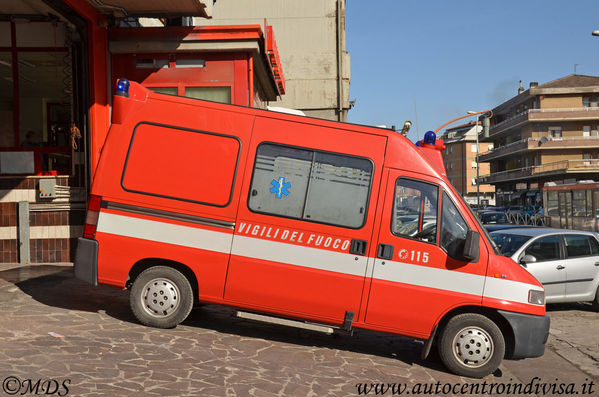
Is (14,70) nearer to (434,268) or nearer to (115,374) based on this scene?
(115,374)

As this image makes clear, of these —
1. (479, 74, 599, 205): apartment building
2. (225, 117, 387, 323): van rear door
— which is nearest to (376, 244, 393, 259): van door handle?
(225, 117, 387, 323): van rear door

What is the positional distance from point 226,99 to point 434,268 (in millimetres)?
7910

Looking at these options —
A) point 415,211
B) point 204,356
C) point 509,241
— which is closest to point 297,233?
point 415,211

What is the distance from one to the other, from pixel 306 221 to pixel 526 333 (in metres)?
2.68

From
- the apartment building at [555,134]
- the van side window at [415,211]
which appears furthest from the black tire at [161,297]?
the apartment building at [555,134]

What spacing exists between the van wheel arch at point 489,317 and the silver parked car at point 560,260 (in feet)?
Answer: 11.6

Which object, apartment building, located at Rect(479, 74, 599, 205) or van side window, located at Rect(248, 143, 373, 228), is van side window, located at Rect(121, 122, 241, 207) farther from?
apartment building, located at Rect(479, 74, 599, 205)

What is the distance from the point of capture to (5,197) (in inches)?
474

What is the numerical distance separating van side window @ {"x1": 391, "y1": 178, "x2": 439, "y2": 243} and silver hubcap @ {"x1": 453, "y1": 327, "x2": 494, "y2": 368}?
1068 millimetres

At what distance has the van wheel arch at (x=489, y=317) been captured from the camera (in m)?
6.40

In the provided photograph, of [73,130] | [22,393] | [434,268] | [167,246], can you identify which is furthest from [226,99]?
[22,393]

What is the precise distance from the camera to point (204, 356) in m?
6.03

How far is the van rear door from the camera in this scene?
647 cm

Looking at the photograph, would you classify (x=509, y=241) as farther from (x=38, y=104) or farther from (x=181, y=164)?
(x=38, y=104)
